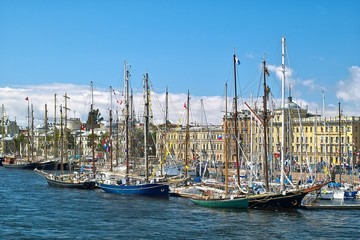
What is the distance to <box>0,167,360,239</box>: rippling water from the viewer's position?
5462 cm

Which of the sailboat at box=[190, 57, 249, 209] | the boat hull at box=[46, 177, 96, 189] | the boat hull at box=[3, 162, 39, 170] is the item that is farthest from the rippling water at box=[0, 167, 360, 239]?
the boat hull at box=[3, 162, 39, 170]

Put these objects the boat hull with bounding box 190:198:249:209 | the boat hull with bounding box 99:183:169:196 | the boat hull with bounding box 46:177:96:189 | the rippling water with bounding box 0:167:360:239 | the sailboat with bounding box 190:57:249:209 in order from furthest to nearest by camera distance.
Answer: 1. the boat hull with bounding box 46:177:96:189
2. the boat hull with bounding box 99:183:169:196
3. the sailboat with bounding box 190:57:249:209
4. the boat hull with bounding box 190:198:249:209
5. the rippling water with bounding box 0:167:360:239

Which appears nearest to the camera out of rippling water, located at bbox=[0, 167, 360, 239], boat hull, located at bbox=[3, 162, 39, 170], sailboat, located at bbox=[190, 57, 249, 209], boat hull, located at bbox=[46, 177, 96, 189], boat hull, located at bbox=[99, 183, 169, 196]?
rippling water, located at bbox=[0, 167, 360, 239]

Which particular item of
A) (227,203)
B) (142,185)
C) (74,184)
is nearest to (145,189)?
(142,185)

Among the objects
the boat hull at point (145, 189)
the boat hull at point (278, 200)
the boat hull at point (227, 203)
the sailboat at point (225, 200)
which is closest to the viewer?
the boat hull at point (278, 200)

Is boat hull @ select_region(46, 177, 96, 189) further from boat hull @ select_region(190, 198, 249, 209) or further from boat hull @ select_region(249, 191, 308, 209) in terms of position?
boat hull @ select_region(249, 191, 308, 209)

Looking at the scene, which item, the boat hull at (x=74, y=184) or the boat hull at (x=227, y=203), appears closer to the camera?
the boat hull at (x=227, y=203)

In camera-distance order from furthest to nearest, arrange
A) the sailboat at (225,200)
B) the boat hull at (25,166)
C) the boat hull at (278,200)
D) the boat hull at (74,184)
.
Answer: the boat hull at (25,166), the boat hull at (74,184), the sailboat at (225,200), the boat hull at (278,200)

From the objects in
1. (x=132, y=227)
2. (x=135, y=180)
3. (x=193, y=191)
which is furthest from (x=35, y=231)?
(x=135, y=180)

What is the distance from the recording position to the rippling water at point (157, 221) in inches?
2151

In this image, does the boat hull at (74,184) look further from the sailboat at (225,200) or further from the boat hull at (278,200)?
the boat hull at (278,200)

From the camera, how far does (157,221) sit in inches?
2461

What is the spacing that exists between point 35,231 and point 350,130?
379 feet

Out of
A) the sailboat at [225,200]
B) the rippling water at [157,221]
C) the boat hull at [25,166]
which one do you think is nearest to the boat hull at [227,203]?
the sailboat at [225,200]
